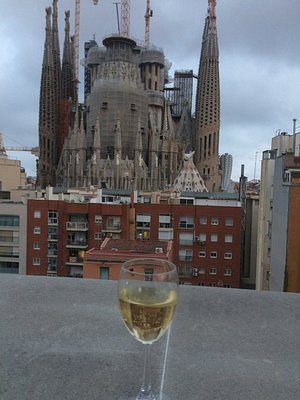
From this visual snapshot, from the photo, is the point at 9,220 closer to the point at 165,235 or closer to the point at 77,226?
the point at 77,226

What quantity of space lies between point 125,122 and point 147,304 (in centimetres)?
2897

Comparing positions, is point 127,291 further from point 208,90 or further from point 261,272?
point 208,90

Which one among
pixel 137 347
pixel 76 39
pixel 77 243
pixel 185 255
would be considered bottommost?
pixel 185 255

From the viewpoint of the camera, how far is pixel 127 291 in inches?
28.1

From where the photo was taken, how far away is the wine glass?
687mm

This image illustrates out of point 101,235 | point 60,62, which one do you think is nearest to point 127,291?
point 101,235

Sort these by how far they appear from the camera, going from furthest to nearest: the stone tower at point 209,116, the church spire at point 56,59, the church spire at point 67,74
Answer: the church spire at point 67,74 < the church spire at point 56,59 < the stone tower at point 209,116

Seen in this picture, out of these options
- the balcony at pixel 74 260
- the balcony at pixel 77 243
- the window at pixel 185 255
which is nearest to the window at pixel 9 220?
the balcony at pixel 77 243

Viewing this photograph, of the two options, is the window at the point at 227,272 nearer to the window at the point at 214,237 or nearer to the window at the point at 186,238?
the window at the point at 214,237

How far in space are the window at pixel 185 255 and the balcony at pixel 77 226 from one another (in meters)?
3.63

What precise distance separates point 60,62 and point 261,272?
32.7 metres

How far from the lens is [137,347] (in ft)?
3.05

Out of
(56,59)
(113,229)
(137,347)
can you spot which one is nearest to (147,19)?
(56,59)

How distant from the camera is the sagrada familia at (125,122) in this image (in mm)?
28312
